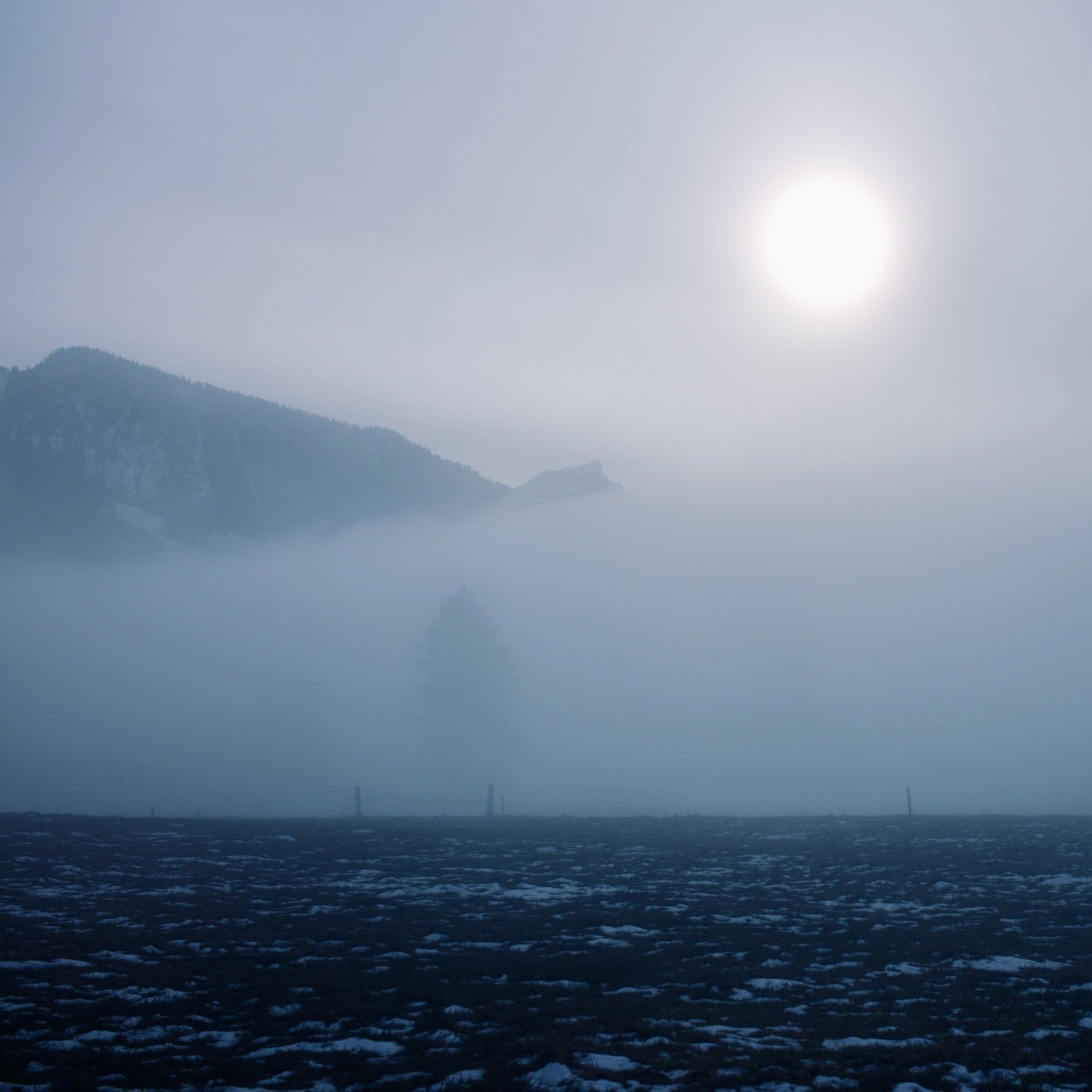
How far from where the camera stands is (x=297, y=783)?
77.2 m

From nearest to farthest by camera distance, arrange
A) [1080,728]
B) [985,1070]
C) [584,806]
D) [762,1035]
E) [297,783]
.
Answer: [985,1070] → [762,1035] → [584,806] → [297,783] → [1080,728]

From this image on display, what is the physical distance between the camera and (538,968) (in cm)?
1606

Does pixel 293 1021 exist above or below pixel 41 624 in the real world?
below

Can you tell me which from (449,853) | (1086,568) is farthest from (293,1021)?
(1086,568)

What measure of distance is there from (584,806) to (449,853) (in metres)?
40.8

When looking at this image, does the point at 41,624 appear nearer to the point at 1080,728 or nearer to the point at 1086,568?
the point at 1080,728

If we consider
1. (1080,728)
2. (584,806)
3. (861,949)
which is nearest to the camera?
(861,949)

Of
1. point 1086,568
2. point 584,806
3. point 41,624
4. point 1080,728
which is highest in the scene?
point 1086,568

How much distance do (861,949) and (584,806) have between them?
2146 inches

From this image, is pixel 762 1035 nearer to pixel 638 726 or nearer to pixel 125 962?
pixel 125 962

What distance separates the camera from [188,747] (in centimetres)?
8731

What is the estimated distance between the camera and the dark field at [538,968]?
35.2 feet

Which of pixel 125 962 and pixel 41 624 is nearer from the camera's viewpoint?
pixel 125 962

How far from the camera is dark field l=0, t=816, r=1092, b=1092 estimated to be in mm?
10734
